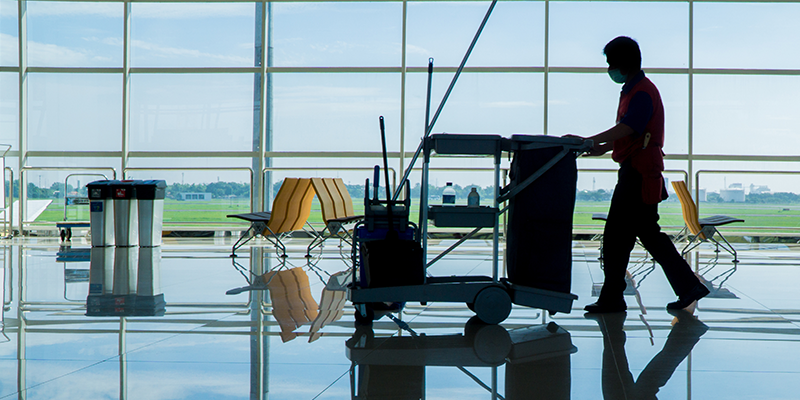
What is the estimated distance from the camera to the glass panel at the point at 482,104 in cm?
899

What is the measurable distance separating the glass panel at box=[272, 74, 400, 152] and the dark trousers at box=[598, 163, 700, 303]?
6198 mm

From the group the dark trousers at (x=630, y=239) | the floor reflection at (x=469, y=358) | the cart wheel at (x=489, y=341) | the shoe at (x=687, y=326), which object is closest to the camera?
the floor reflection at (x=469, y=358)

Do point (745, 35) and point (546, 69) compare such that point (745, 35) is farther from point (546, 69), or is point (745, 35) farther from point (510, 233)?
point (510, 233)

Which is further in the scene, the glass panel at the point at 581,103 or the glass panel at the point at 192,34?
the glass panel at the point at 192,34

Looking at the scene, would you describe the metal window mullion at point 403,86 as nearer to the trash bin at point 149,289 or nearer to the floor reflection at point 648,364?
the trash bin at point 149,289

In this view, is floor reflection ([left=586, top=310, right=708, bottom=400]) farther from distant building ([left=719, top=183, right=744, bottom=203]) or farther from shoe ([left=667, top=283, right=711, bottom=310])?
distant building ([left=719, top=183, right=744, bottom=203])

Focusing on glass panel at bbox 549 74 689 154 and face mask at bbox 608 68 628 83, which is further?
glass panel at bbox 549 74 689 154

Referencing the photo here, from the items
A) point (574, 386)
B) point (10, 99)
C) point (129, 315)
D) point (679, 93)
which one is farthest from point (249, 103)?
point (574, 386)

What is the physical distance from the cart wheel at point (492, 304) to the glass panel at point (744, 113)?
23.7ft

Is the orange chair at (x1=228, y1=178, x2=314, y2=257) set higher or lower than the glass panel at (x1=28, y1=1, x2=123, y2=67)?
lower

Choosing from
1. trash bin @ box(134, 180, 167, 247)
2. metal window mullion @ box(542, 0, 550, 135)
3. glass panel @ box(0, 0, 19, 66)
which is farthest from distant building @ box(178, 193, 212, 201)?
metal window mullion @ box(542, 0, 550, 135)

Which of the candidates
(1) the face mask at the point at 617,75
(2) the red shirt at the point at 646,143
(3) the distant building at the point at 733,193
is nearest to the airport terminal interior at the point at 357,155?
(3) the distant building at the point at 733,193

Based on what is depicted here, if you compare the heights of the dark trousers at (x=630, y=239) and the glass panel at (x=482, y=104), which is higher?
the glass panel at (x=482, y=104)

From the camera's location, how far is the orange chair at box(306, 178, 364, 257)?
5809 millimetres
